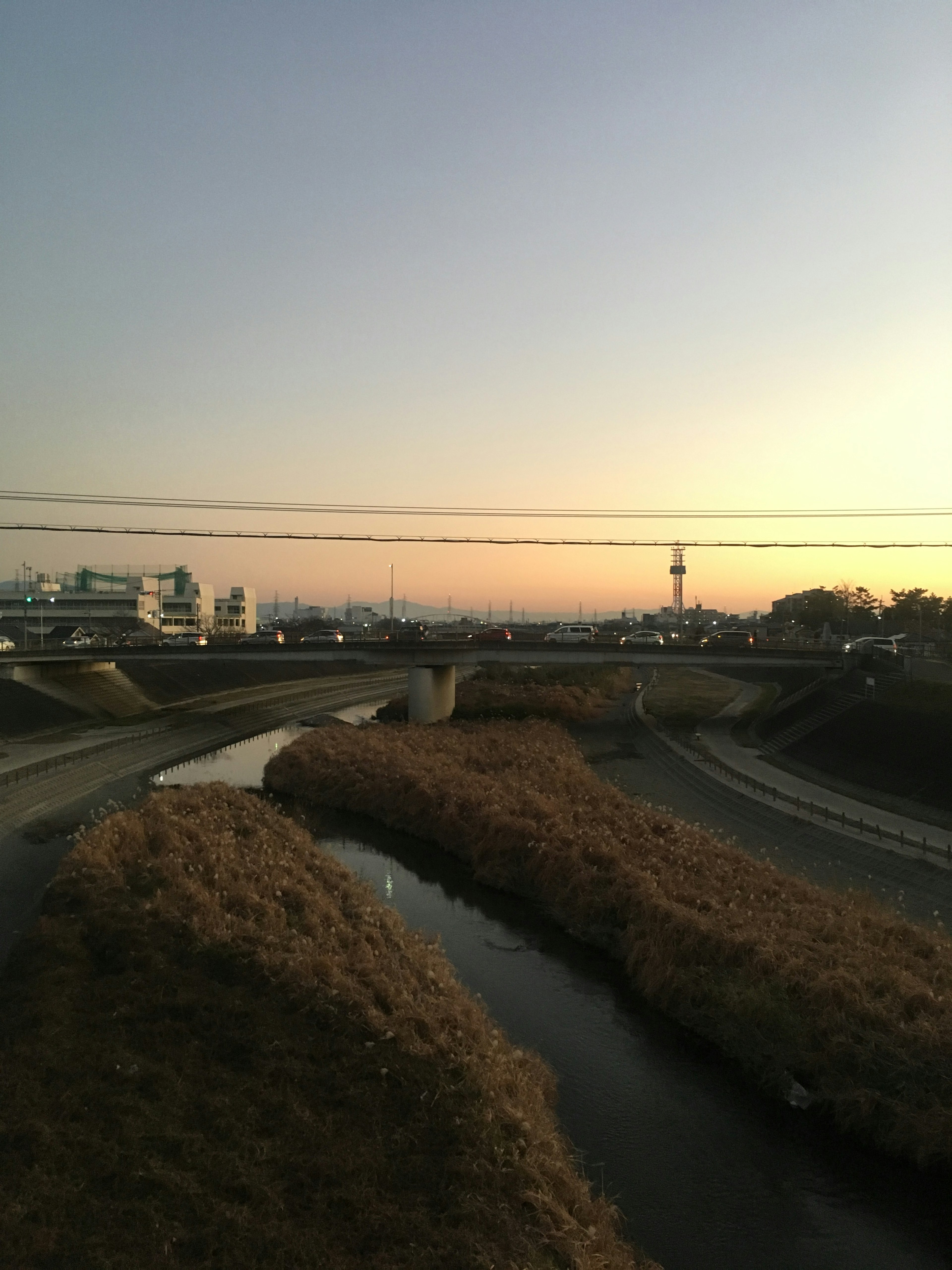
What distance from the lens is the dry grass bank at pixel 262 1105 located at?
10500 millimetres

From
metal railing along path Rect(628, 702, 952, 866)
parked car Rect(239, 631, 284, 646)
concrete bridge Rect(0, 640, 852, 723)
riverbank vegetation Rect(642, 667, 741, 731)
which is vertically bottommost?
metal railing along path Rect(628, 702, 952, 866)

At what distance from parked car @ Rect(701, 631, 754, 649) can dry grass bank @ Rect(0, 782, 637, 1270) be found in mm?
47255

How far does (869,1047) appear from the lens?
50.2 ft

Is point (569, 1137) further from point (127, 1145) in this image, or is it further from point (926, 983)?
point (926, 983)

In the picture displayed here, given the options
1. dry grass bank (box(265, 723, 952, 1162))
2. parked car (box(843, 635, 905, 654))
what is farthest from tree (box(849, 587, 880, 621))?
dry grass bank (box(265, 723, 952, 1162))

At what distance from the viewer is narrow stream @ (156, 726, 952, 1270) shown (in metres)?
12.3

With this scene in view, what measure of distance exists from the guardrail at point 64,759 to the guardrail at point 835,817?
31910 millimetres

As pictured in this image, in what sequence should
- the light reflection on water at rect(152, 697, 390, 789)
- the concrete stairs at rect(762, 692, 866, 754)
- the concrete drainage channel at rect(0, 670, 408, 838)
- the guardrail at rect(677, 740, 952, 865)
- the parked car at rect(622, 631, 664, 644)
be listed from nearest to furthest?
the guardrail at rect(677, 740, 952, 865) < the concrete drainage channel at rect(0, 670, 408, 838) < the light reflection on water at rect(152, 697, 390, 789) < the concrete stairs at rect(762, 692, 866, 754) < the parked car at rect(622, 631, 664, 644)

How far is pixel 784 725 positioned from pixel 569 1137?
45770 millimetres

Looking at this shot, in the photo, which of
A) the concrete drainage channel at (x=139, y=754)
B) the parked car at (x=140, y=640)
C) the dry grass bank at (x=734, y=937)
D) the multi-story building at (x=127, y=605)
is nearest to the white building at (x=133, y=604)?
the multi-story building at (x=127, y=605)

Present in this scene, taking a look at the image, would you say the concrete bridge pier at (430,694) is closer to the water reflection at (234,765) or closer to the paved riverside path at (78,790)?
the water reflection at (234,765)

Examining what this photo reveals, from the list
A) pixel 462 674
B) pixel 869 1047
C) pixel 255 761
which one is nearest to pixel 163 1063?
pixel 869 1047

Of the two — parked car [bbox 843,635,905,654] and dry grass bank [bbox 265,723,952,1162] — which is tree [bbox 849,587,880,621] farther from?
dry grass bank [bbox 265,723,952,1162]

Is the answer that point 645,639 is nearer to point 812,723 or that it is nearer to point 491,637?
point 491,637
